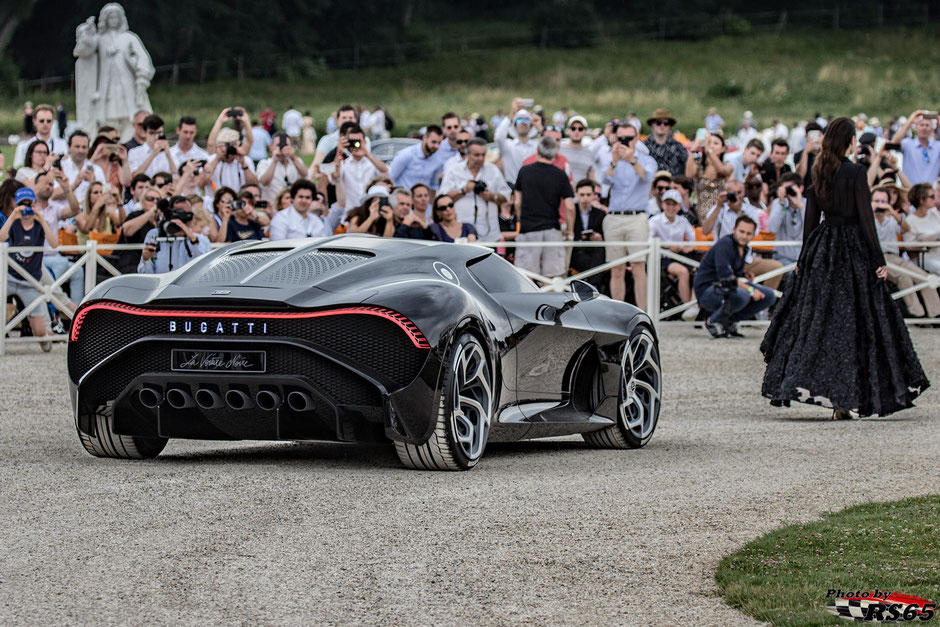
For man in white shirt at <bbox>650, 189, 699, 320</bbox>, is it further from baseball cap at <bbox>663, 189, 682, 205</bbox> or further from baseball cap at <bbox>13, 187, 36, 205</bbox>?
baseball cap at <bbox>13, 187, 36, 205</bbox>

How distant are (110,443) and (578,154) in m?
13.3

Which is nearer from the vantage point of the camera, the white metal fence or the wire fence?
the white metal fence

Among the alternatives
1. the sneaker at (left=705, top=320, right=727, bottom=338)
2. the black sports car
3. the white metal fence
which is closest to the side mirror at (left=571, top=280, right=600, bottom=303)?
the black sports car

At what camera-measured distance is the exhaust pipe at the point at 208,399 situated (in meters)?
9.41

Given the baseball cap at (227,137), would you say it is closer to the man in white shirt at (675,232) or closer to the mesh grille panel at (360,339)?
the man in white shirt at (675,232)

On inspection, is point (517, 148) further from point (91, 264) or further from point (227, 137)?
point (91, 264)

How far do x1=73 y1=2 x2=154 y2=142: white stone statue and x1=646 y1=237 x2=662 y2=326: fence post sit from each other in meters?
11.1

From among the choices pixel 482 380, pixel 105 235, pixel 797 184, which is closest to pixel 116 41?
pixel 105 235

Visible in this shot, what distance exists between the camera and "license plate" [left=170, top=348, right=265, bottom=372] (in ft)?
30.6

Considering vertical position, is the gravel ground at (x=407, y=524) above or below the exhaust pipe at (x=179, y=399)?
below

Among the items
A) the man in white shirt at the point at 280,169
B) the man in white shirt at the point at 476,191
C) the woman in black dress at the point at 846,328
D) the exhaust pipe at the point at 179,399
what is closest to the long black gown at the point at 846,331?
the woman in black dress at the point at 846,328

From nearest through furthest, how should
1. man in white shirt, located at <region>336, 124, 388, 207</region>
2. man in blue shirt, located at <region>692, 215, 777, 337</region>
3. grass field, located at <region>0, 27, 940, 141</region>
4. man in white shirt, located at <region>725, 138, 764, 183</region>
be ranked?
man in blue shirt, located at <region>692, 215, 777, 337</region> < man in white shirt, located at <region>336, 124, 388, 207</region> < man in white shirt, located at <region>725, 138, 764, 183</region> < grass field, located at <region>0, 27, 940, 141</region>

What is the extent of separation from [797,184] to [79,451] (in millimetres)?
13254

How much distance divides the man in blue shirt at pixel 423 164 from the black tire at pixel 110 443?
38.8 ft
